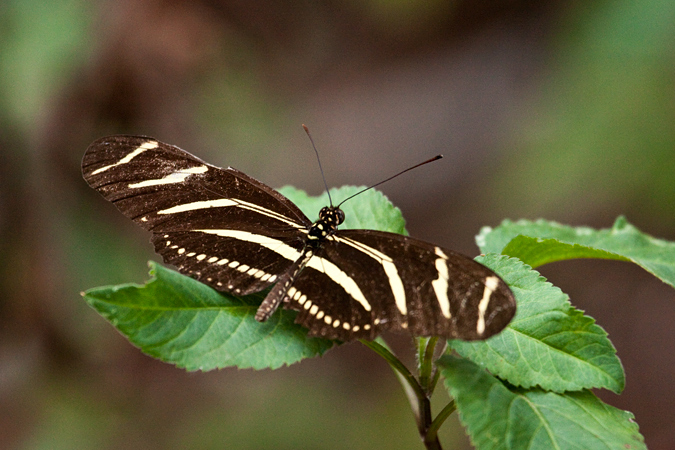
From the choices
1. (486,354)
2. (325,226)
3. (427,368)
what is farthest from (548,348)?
(325,226)

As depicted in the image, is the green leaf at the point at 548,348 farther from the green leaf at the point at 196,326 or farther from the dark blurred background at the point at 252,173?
the dark blurred background at the point at 252,173

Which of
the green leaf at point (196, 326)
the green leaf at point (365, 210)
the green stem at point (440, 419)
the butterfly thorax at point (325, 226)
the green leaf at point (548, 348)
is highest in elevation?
the green leaf at point (365, 210)

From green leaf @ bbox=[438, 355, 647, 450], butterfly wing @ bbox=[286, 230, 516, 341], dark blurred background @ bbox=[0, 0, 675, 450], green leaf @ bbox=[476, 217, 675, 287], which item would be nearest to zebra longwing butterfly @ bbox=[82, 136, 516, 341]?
butterfly wing @ bbox=[286, 230, 516, 341]

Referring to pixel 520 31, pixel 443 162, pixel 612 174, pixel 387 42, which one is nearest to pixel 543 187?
pixel 612 174

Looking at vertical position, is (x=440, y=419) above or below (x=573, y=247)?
below

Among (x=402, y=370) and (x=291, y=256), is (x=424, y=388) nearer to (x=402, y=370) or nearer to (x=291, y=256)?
(x=402, y=370)

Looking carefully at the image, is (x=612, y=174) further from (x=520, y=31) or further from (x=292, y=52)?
(x=292, y=52)

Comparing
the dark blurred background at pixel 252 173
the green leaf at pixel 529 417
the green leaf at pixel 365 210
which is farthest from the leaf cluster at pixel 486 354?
the dark blurred background at pixel 252 173
